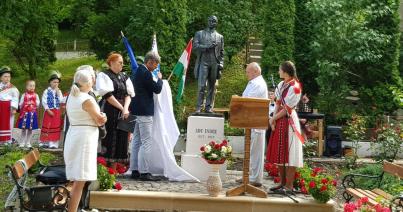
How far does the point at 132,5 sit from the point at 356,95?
723 centimetres

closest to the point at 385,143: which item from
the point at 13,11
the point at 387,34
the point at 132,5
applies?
the point at 387,34

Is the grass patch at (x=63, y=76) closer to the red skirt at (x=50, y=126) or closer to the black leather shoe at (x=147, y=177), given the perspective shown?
the red skirt at (x=50, y=126)

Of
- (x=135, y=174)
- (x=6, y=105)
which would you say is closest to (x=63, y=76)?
(x=6, y=105)

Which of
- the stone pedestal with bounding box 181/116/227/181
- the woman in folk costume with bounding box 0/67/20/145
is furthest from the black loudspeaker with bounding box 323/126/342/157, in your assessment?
the woman in folk costume with bounding box 0/67/20/145

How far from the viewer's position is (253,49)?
78.0 ft

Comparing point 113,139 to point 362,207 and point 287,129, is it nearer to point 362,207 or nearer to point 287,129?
point 287,129

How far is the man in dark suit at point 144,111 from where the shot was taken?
9211 millimetres

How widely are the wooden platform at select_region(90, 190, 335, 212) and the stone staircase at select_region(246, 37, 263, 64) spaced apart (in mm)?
14871

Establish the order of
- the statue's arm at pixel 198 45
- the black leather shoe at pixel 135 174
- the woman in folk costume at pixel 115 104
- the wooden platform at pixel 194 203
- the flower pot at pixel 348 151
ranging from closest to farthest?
1. the wooden platform at pixel 194 203
2. the woman in folk costume at pixel 115 104
3. the black leather shoe at pixel 135 174
4. the statue's arm at pixel 198 45
5. the flower pot at pixel 348 151

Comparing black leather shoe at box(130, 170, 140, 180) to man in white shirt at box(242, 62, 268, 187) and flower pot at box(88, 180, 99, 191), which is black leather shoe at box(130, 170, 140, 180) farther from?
man in white shirt at box(242, 62, 268, 187)

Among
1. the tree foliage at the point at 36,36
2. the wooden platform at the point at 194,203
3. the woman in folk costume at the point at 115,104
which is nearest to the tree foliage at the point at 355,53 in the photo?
the woman in folk costume at the point at 115,104

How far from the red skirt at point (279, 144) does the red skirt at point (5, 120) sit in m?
7.38

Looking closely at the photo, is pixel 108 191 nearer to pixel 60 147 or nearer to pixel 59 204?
pixel 59 204

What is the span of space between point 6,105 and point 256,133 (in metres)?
6.78
